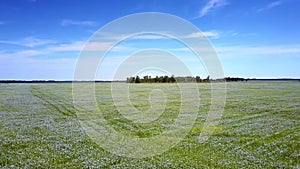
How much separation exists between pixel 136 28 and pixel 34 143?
11231 mm

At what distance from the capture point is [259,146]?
2100cm

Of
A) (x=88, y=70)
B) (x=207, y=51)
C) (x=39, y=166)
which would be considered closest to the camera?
(x=39, y=166)

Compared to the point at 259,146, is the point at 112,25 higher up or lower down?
higher up

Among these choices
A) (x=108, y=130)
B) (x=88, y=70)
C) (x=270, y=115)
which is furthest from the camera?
(x=270, y=115)

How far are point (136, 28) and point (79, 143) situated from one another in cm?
955

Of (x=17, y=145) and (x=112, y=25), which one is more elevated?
(x=112, y=25)

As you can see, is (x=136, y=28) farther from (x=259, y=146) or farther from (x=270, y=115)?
(x=270, y=115)

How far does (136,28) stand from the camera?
2303cm

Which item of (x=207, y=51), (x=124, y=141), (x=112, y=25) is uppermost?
(x=112, y=25)

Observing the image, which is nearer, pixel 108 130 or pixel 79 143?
pixel 79 143

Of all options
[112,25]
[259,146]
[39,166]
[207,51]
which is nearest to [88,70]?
[112,25]

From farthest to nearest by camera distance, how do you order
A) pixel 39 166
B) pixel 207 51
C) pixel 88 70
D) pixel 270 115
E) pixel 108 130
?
pixel 270 115
pixel 108 130
pixel 207 51
pixel 88 70
pixel 39 166

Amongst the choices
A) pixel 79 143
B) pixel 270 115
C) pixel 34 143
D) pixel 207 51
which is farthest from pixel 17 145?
pixel 270 115

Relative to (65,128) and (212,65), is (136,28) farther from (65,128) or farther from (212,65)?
(65,128)
